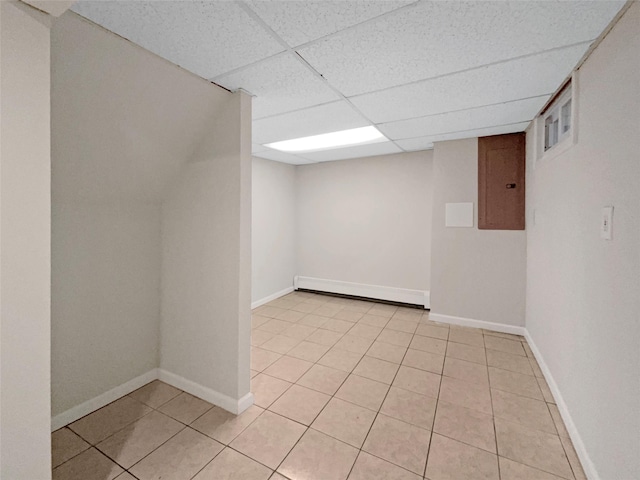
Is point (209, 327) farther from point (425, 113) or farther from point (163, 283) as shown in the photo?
point (425, 113)

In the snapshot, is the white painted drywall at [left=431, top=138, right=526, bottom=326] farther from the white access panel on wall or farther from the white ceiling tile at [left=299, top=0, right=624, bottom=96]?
the white ceiling tile at [left=299, top=0, right=624, bottom=96]

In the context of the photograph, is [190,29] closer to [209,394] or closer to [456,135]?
[209,394]

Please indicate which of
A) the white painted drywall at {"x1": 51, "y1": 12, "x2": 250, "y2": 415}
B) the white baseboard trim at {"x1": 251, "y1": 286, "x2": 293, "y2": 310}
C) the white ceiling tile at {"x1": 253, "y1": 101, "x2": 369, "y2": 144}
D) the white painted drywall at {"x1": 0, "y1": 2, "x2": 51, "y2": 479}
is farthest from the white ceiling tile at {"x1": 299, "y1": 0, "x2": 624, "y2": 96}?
the white baseboard trim at {"x1": 251, "y1": 286, "x2": 293, "y2": 310}

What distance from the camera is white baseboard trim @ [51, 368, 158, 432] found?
1.88 meters

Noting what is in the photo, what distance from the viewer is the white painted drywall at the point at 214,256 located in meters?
2.01

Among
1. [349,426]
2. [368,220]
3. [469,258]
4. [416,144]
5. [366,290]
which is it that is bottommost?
[349,426]

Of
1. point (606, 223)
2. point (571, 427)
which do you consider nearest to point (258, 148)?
point (606, 223)

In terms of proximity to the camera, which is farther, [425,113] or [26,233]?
[425,113]

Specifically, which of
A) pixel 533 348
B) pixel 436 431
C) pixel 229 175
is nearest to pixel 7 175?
pixel 229 175

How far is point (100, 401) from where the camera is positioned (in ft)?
6.86

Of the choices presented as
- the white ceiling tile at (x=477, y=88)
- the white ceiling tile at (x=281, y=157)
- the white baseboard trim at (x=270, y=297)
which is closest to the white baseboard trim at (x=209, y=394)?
the white baseboard trim at (x=270, y=297)

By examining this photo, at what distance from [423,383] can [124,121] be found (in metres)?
3.01

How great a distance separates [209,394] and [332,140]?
2.99 m

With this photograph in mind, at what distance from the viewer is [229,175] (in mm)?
2014
